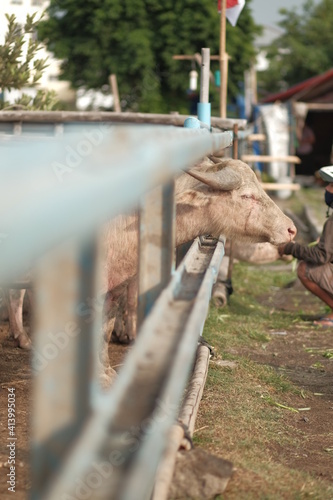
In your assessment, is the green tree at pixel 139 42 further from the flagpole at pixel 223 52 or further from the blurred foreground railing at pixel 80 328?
the blurred foreground railing at pixel 80 328

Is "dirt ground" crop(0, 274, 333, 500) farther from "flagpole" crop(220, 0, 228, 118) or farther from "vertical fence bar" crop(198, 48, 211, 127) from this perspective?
"flagpole" crop(220, 0, 228, 118)

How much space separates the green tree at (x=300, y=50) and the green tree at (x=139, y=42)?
13.7 meters

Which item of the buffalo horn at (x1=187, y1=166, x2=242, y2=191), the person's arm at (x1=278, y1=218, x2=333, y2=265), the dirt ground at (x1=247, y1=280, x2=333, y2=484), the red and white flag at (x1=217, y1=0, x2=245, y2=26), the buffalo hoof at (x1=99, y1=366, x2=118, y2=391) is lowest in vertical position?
the dirt ground at (x1=247, y1=280, x2=333, y2=484)

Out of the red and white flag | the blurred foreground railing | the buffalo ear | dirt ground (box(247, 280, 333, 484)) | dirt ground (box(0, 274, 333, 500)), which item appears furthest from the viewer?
the red and white flag

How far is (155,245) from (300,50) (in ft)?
159

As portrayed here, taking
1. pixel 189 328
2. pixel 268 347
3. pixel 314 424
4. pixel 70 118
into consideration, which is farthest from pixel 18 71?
pixel 189 328

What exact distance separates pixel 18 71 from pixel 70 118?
1.19 m

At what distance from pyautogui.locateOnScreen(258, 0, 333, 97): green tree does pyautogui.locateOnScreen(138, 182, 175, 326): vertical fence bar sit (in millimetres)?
47457

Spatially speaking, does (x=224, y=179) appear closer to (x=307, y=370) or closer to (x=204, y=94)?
(x=307, y=370)

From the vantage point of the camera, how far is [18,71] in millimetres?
8688

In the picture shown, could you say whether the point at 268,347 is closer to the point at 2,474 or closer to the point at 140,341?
the point at 2,474

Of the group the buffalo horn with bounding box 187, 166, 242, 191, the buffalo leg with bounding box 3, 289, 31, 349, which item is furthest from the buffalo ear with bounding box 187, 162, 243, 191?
the buffalo leg with bounding box 3, 289, 31, 349

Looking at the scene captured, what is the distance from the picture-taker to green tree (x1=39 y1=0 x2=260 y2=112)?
35156mm

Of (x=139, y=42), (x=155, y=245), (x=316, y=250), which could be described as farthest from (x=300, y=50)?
(x=155, y=245)
